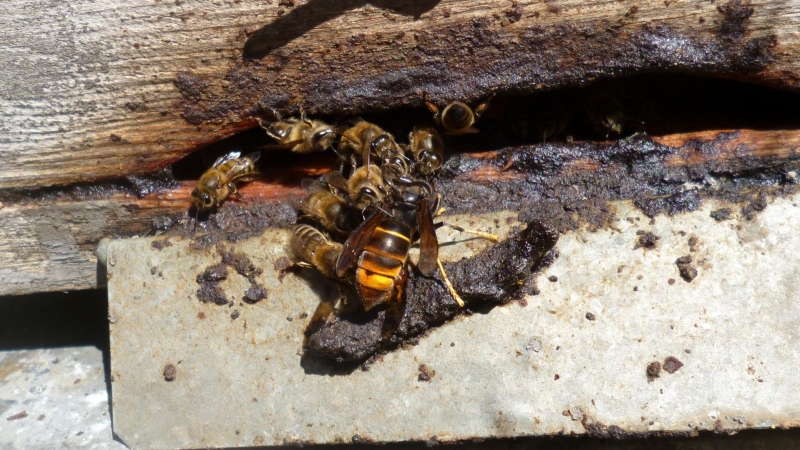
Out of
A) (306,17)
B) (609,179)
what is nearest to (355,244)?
(306,17)

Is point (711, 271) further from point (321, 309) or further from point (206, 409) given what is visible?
point (206, 409)

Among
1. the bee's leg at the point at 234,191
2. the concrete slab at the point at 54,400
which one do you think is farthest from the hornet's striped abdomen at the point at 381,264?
the concrete slab at the point at 54,400

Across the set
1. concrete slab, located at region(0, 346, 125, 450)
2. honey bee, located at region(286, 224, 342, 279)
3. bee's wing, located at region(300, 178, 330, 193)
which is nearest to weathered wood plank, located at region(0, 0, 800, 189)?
bee's wing, located at region(300, 178, 330, 193)

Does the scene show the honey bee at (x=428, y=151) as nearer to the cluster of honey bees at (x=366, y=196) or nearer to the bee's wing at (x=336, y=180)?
the cluster of honey bees at (x=366, y=196)

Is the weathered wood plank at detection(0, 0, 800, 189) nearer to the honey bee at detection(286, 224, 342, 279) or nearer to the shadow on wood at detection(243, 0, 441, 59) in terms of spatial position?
the shadow on wood at detection(243, 0, 441, 59)

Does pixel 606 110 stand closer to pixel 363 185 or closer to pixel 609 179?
pixel 609 179

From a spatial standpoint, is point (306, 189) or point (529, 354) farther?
point (306, 189)

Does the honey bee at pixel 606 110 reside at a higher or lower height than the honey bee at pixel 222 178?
higher

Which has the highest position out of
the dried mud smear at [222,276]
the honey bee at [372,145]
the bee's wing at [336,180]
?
the honey bee at [372,145]
